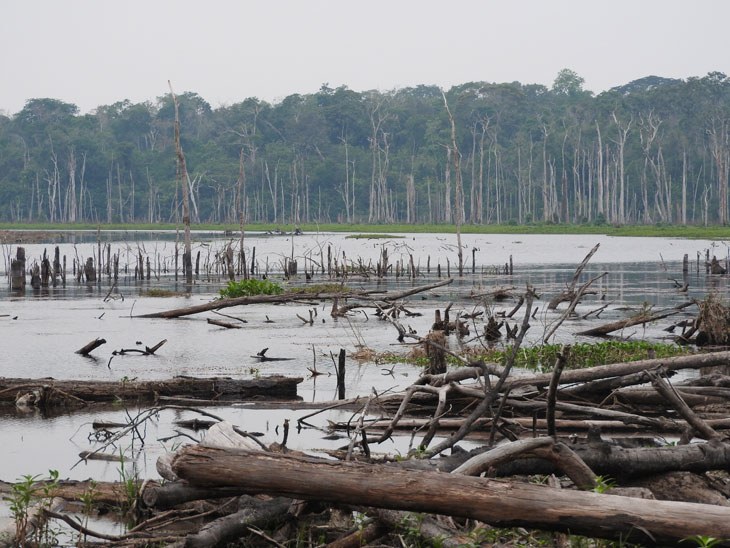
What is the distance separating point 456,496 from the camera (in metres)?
4.88

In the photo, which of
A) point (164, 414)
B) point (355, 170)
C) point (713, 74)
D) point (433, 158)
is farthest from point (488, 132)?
point (164, 414)

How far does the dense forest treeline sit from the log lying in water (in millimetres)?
81057

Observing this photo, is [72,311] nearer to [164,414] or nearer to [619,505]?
[164,414]

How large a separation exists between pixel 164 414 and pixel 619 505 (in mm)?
7286

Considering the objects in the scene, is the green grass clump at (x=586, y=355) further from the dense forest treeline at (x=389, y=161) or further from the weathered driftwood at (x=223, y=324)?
the dense forest treeline at (x=389, y=161)

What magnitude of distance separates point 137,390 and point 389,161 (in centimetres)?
9817

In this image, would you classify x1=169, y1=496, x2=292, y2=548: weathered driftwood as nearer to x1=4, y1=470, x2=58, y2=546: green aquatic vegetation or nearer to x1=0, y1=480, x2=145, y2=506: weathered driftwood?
x1=4, y1=470, x2=58, y2=546: green aquatic vegetation

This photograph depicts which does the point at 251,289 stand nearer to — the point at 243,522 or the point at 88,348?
the point at 88,348

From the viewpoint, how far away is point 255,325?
21.9 meters

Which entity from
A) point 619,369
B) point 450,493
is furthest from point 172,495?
point 619,369

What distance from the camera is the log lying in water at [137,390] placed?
36.9ft

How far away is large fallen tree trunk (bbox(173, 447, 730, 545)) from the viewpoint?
4691 millimetres

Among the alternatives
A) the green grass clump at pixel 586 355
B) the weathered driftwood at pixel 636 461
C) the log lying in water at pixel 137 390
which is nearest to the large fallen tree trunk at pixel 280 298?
the green grass clump at pixel 586 355

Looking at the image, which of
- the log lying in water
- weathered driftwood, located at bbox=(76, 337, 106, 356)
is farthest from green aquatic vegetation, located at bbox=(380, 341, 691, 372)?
weathered driftwood, located at bbox=(76, 337, 106, 356)
